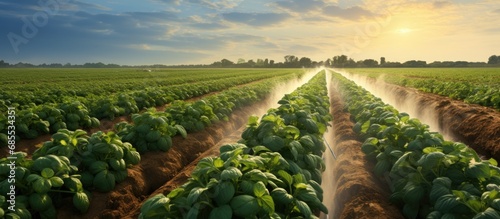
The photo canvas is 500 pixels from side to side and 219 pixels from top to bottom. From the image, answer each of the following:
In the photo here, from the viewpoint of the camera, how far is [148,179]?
6129 millimetres

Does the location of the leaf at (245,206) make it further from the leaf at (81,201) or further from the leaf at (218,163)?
the leaf at (81,201)

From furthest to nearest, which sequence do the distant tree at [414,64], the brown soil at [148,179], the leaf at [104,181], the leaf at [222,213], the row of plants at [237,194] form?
the distant tree at [414,64] < the leaf at [104,181] < the brown soil at [148,179] < the row of plants at [237,194] < the leaf at [222,213]

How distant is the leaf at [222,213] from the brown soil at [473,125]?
7594 mm

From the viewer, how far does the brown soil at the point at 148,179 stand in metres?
4.82

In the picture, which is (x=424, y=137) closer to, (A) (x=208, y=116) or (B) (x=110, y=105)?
(A) (x=208, y=116)

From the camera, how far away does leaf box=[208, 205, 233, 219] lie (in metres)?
2.58

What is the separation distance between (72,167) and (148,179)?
1714 millimetres

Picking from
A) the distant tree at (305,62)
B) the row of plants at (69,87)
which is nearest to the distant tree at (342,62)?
the distant tree at (305,62)

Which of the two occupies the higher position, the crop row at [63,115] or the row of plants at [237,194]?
the row of plants at [237,194]

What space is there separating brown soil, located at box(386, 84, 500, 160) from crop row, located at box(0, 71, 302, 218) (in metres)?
7.68

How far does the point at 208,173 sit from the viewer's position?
3.28m

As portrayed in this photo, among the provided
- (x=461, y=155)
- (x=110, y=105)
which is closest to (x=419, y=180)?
(x=461, y=155)

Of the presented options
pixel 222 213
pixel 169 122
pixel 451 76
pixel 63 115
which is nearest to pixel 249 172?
pixel 222 213

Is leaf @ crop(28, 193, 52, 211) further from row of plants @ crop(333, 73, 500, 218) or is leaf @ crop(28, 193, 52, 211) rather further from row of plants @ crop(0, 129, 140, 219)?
row of plants @ crop(333, 73, 500, 218)
